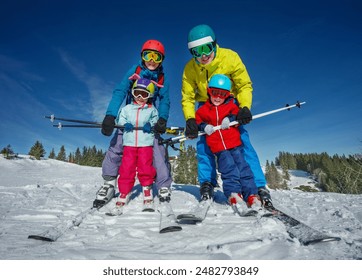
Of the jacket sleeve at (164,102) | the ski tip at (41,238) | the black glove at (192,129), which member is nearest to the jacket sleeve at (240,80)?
the black glove at (192,129)

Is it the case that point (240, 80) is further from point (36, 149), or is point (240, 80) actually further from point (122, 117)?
point (36, 149)

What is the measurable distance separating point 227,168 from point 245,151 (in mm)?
805

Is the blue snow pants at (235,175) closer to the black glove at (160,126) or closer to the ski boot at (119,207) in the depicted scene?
the black glove at (160,126)

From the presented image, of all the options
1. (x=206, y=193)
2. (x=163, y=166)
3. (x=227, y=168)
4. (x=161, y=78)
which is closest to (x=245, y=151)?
(x=227, y=168)

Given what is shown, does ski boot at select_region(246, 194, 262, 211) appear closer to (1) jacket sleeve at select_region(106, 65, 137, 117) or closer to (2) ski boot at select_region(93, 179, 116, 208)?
(2) ski boot at select_region(93, 179, 116, 208)

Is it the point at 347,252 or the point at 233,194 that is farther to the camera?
the point at 233,194

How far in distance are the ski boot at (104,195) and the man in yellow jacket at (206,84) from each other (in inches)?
65.9

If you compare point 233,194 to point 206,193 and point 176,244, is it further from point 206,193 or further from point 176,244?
point 176,244

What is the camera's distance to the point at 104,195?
3.98 meters

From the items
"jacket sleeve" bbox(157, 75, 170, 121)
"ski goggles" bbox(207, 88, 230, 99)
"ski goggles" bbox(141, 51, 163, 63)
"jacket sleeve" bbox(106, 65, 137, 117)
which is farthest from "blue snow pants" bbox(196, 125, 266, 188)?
"ski goggles" bbox(141, 51, 163, 63)

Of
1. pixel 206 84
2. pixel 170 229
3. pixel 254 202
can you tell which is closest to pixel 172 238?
pixel 170 229

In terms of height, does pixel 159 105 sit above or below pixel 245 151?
above
